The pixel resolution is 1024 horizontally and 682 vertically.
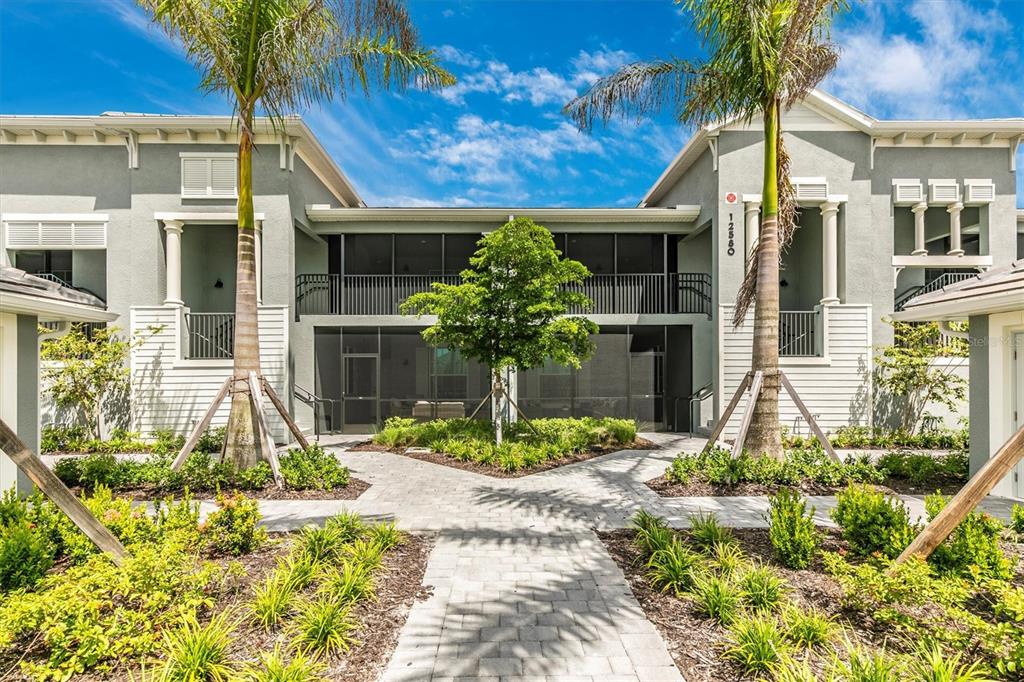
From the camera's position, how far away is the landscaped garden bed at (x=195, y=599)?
2.90 m

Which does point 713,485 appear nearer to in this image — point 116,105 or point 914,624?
point 914,624

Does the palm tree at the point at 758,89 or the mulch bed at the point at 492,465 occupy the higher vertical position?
the palm tree at the point at 758,89

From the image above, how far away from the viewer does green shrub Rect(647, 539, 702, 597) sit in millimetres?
4055

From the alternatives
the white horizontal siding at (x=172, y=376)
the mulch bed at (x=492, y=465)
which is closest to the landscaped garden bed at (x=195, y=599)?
the mulch bed at (x=492, y=465)

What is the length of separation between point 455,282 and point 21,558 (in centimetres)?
1127

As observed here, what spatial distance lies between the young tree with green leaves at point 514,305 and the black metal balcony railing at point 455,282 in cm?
427

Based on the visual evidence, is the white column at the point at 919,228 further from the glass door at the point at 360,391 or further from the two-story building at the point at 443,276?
the glass door at the point at 360,391

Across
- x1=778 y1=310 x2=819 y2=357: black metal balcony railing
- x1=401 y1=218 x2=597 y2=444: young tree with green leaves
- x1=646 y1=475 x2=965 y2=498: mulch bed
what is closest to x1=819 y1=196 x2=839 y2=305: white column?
x1=778 y1=310 x2=819 y2=357: black metal balcony railing

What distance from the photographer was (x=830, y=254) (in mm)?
12320

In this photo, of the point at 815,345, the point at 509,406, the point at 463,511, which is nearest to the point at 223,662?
the point at 463,511

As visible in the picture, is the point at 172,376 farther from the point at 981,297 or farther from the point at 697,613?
the point at 981,297

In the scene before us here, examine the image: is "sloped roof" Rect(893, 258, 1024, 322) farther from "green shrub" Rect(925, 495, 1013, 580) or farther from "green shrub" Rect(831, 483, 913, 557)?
"green shrub" Rect(831, 483, 913, 557)

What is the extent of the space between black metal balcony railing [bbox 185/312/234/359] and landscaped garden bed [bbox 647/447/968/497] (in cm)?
1158

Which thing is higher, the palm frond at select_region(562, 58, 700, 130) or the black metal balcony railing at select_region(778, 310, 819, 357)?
the palm frond at select_region(562, 58, 700, 130)
